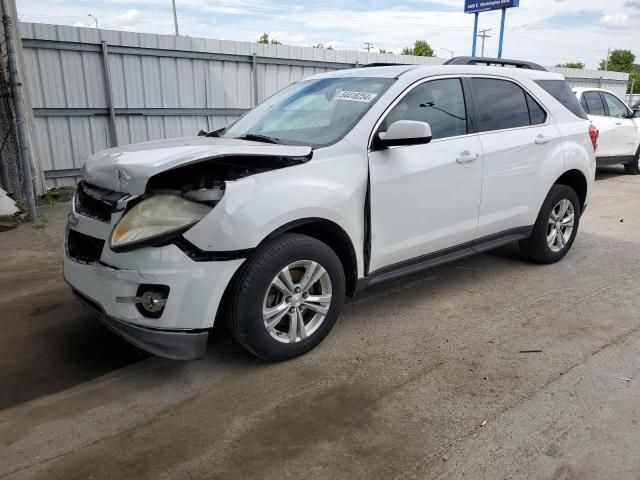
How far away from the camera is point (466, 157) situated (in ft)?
13.5

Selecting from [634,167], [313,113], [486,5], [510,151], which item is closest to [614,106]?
[634,167]

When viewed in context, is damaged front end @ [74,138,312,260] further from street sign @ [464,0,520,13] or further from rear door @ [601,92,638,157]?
street sign @ [464,0,520,13]

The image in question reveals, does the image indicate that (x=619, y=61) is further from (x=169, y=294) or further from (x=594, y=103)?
(x=169, y=294)

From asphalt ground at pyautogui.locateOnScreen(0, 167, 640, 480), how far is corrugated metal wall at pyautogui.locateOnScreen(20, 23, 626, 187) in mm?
4857

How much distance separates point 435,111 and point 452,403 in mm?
2185

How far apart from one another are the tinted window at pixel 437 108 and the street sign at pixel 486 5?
17.0 m

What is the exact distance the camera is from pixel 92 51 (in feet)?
28.8

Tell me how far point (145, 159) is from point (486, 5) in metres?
19.9

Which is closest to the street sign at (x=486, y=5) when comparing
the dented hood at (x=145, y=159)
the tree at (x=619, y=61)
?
the dented hood at (x=145, y=159)

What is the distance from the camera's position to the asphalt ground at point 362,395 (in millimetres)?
2494

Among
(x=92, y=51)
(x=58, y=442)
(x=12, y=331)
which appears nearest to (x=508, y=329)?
(x=58, y=442)

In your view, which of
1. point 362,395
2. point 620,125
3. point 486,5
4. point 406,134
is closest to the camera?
point 362,395

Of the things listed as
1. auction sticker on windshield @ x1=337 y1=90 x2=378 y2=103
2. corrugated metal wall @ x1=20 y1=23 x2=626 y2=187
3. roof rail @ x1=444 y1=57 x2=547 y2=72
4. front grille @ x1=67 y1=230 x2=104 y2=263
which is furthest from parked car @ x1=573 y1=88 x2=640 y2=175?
front grille @ x1=67 y1=230 x2=104 y2=263

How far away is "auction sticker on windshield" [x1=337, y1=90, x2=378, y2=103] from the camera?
3812 millimetres
